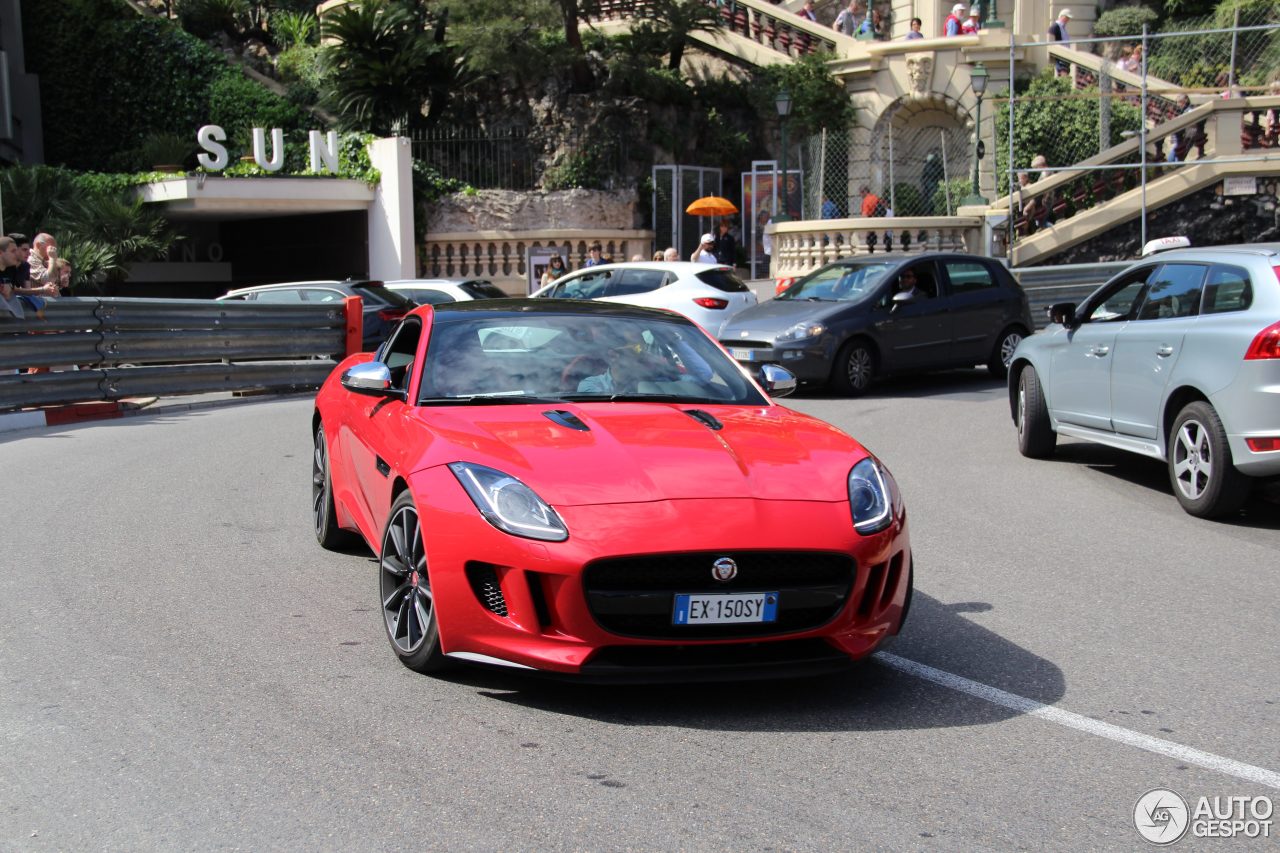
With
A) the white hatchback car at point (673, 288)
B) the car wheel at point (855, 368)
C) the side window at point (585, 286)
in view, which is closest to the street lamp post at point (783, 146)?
the white hatchback car at point (673, 288)

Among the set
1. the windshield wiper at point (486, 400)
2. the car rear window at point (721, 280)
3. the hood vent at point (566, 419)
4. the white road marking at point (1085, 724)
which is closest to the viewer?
the white road marking at point (1085, 724)

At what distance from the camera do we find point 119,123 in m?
33.4

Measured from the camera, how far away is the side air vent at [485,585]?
490 cm

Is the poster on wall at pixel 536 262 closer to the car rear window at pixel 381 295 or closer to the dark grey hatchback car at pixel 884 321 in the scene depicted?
the car rear window at pixel 381 295

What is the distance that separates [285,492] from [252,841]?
6.44 metres

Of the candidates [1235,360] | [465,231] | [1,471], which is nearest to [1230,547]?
[1235,360]

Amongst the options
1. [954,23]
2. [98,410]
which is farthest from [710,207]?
[98,410]

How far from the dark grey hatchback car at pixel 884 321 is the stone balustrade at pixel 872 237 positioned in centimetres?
780

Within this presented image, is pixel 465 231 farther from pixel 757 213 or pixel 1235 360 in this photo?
pixel 1235 360

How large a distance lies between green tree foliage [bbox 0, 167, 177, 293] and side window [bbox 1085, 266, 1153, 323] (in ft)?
70.8

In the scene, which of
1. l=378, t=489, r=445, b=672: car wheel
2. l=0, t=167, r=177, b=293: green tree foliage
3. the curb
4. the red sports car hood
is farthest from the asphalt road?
l=0, t=167, r=177, b=293: green tree foliage

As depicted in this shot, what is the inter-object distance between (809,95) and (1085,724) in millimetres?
31515

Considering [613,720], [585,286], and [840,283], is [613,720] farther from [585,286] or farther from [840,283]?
[585,286]

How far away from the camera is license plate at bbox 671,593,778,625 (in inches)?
187
